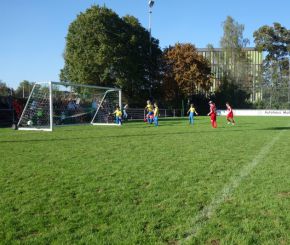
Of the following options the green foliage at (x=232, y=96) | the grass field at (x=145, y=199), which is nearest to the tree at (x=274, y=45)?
the green foliage at (x=232, y=96)

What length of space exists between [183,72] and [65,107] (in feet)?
80.8

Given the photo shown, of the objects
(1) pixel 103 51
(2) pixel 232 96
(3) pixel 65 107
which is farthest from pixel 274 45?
(3) pixel 65 107

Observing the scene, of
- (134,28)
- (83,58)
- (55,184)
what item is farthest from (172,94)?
(55,184)

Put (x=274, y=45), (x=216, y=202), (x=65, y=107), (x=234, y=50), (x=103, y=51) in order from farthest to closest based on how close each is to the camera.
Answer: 1. (x=274, y=45)
2. (x=234, y=50)
3. (x=103, y=51)
4. (x=65, y=107)
5. (x=216, y=202)

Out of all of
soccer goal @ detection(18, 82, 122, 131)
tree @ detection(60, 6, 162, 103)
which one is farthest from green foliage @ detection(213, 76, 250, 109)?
soccer goal @ detection(18, 82, 122, 131)

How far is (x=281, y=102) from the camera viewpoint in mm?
50156

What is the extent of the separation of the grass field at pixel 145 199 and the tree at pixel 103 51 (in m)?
32.7

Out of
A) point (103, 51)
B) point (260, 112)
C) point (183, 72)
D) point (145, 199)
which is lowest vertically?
point (145, 199)

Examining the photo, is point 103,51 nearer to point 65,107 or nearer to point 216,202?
point 65,107

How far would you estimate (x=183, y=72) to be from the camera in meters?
50.0

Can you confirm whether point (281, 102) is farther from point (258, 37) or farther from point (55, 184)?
point (55, 184)

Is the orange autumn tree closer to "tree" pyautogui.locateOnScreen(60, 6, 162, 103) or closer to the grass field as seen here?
"tree" pyautogui.locateOnScreen(60, 6, 162, 103)

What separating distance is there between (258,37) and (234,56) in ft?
29.5

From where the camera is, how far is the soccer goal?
949 inches
